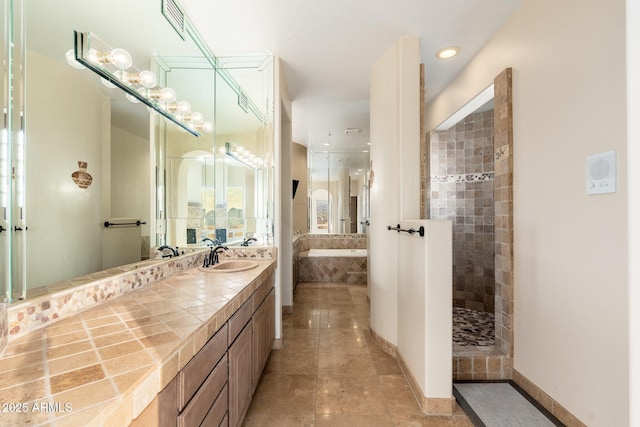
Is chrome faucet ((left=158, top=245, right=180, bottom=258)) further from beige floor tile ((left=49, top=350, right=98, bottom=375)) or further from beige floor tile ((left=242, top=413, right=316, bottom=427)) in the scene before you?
beige floor tile ((left=242, top=413, right=316, bottom=427))

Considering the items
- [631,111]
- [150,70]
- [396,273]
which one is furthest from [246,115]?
[631,111]

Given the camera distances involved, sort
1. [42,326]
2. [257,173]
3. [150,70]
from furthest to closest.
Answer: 1. [257,173]
2. [150,70]
3. [42,326]

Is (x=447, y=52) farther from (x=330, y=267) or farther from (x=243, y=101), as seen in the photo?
(x=330, y=267)

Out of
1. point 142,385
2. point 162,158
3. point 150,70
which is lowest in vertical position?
point 142,385

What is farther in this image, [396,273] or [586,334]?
[396,273]

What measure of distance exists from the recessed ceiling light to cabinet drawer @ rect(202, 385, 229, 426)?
3030 mm

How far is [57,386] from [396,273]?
2131 millimetres

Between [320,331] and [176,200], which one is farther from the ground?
[176,200]

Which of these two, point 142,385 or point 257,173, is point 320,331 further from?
point 142,385

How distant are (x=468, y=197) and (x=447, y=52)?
1.82m

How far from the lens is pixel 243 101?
2.72m

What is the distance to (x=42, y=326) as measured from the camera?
3.18 feet

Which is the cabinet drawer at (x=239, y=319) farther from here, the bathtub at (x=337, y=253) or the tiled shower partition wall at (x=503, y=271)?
the bathtub at (x=337, y=253)

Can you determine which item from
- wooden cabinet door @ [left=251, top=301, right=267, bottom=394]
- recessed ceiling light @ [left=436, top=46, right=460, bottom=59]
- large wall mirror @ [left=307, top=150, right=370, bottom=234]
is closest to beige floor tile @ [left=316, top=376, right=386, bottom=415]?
wooden cabinet door @ [left=251, top=301, right=267, bottom=394]
